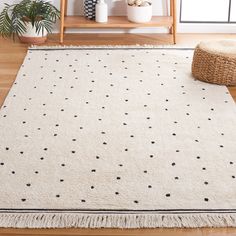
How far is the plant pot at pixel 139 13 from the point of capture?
164 inches

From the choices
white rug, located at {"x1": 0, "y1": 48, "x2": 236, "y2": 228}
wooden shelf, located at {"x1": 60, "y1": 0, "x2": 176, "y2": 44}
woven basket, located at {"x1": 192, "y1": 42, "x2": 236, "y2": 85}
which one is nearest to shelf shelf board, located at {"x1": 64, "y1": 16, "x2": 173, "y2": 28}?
wooden shelf, located at {"x1": 60, "y1": 0, "x2": 176, "y2": 44}

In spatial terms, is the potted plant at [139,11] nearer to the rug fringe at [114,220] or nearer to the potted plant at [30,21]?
the potted plant at [30,21]

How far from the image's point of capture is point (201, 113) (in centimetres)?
310

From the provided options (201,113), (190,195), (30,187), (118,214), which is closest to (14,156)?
(30,187)

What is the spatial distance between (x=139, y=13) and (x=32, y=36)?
862 mm

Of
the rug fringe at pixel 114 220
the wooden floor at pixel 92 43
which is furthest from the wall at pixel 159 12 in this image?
the rug fringe at pixel 114 220

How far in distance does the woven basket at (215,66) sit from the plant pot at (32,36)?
1.35 meters

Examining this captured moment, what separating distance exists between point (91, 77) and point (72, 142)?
0.91m

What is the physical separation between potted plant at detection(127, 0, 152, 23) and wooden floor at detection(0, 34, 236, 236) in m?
0.20

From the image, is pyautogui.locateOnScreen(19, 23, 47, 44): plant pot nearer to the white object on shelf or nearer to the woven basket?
the white object on shelf

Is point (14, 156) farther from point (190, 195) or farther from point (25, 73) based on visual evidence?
point (25, 73)

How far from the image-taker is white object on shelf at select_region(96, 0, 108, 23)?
4191 mm

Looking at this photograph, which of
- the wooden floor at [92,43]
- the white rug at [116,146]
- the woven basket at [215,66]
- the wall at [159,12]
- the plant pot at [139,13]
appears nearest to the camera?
the wooden floor at [92,43]

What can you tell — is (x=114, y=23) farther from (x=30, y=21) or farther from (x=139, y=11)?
(x=30, y=21)
